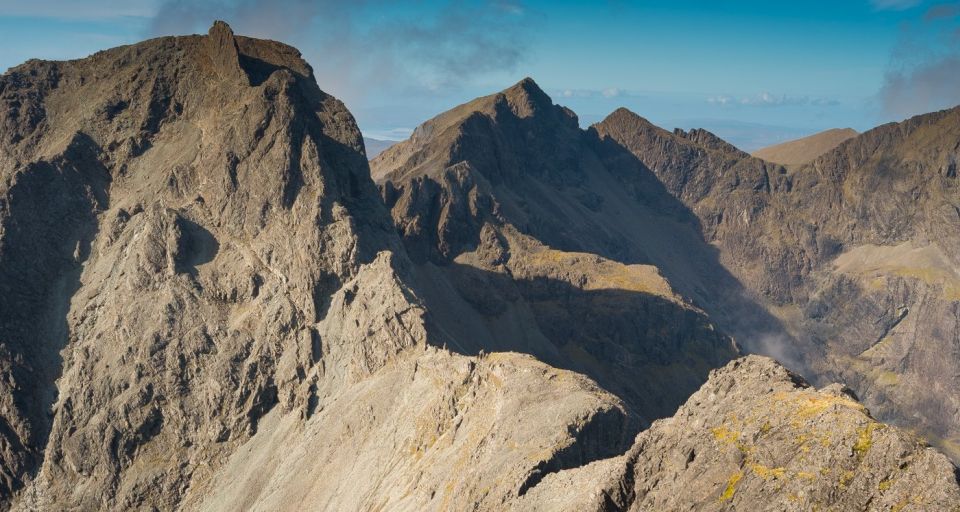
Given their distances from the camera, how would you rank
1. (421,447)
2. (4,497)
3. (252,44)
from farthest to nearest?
(252,44), (4,497), (421,447)

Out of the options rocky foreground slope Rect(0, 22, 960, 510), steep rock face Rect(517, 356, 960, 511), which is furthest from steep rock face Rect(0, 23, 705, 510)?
steep rock face Rect(517, 356, 960, 511)

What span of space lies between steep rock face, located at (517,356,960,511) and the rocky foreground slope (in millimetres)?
2349

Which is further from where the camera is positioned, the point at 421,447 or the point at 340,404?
the point at 340,404

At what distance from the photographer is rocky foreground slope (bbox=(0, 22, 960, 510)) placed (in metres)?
99.1

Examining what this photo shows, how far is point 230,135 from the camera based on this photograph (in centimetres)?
16850

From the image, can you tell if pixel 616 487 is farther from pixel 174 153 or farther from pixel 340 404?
pixel 174 153

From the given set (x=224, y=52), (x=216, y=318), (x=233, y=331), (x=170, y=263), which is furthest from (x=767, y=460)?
(x=224, y=52)

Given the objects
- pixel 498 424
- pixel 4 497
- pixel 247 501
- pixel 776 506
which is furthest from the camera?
pixel 4 497

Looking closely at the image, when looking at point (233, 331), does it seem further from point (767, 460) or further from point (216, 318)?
point (767, 460)

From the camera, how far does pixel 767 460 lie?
5456 cm

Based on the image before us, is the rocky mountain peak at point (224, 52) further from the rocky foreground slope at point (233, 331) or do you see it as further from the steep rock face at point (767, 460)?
Result: the steep rock face at point (767, 460)

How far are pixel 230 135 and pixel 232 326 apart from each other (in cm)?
3955

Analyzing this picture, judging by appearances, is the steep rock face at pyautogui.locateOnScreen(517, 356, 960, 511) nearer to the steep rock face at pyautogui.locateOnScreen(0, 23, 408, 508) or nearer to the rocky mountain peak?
the steep rock face at pyautogui.locateOnScreen(0, 23, 408, 508)

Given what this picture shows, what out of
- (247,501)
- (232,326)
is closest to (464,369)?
(247,501)
